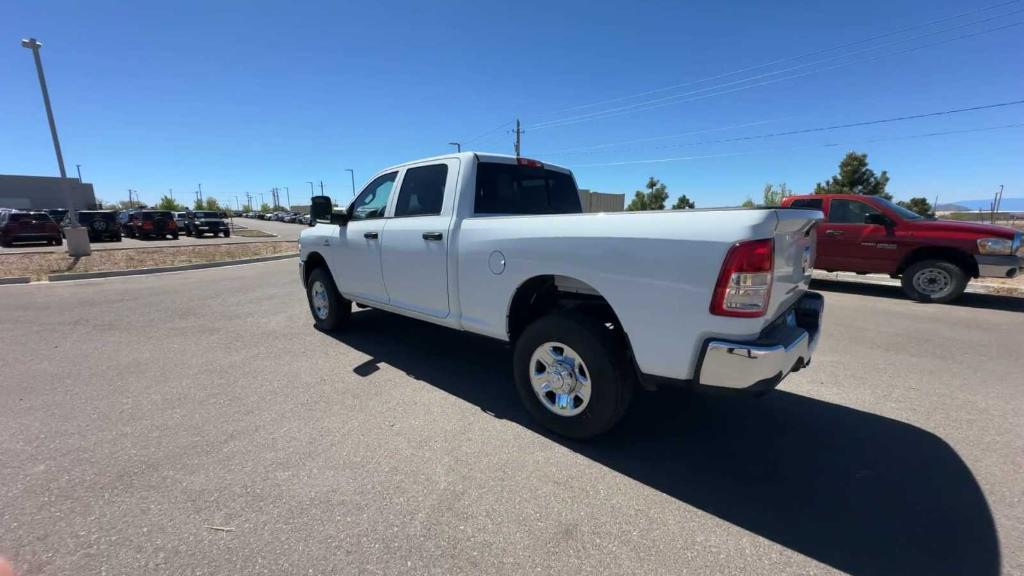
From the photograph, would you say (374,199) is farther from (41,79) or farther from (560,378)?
(41,79)

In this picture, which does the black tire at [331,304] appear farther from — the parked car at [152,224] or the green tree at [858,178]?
the green tree at [858,178]

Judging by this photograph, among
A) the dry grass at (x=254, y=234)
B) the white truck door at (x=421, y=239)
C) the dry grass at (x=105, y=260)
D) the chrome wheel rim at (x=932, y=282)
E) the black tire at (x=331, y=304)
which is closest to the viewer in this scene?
the white truck door at (x=421, y=239)

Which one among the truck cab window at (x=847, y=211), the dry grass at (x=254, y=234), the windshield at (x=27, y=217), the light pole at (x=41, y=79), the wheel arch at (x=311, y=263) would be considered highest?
the light pole at (x=41, y=79)

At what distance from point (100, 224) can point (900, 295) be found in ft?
103

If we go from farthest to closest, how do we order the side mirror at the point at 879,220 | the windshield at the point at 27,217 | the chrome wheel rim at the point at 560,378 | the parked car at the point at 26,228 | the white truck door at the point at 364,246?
the windshield at the point at 27,217
the parked car at the point at 26,228
the side mirror at the point at 879,220
the white truck door at the point at 364,246
the chrome wheel rim at the point at 560,378

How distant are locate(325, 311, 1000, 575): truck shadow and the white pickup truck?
1.68 ft

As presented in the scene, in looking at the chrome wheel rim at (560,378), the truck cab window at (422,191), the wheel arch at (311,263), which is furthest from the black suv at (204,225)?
the chrome wheel rim at (560,378)

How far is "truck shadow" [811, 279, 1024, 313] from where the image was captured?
7180 mm

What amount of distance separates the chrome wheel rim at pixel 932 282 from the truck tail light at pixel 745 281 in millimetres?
7675

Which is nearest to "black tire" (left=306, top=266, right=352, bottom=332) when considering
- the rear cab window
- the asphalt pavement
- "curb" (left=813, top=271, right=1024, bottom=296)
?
the asphalt pavement

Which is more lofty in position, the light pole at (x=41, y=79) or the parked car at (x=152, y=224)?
the light pole at (x=41, y=79)

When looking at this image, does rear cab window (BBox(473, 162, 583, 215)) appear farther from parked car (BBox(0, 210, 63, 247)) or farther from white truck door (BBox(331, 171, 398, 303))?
parked car (BBox(0, 210, 63, 247))

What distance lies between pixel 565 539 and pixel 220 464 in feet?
7.06

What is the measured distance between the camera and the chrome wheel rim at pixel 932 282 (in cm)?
725
